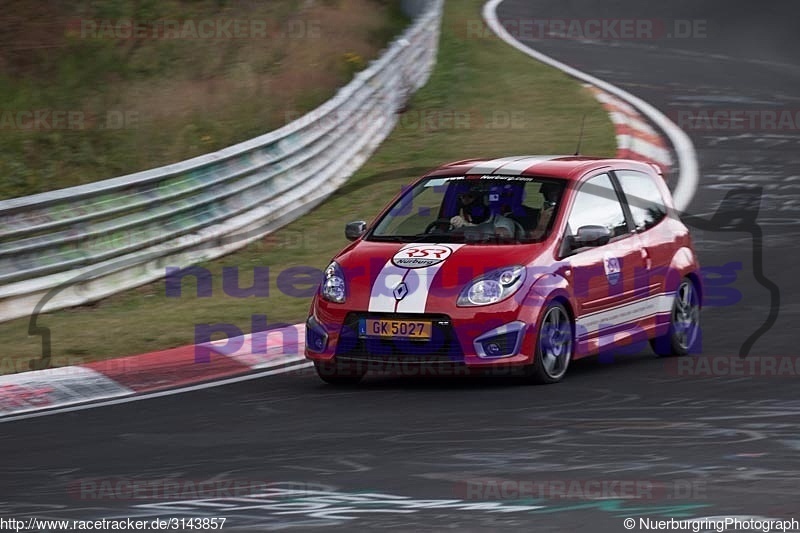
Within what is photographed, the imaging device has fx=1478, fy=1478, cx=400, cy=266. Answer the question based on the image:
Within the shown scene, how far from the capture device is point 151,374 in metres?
9.93

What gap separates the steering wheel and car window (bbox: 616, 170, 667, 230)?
4.55ft

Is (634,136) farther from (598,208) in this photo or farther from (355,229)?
(355,229)

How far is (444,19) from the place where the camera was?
Answer: 2748cm

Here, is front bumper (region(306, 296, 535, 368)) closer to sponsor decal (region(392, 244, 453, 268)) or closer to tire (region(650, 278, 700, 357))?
sponsor decal (region(392, 244, 453, 268))

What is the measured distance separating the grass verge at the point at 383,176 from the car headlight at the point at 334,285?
201cm

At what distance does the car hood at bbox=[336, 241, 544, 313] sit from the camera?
8.89 metres

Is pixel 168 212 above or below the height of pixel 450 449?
above

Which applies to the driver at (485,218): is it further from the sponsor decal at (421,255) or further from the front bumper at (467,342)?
the front bumper at (467,342)

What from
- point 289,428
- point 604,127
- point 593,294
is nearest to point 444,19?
point 604,127

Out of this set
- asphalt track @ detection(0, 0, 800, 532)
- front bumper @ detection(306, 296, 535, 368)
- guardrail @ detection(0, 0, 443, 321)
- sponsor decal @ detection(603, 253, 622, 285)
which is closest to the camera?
asphalt track @ detection(0, 0, 800, 532)

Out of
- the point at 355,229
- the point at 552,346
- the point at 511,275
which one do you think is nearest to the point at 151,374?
the point at 355,229

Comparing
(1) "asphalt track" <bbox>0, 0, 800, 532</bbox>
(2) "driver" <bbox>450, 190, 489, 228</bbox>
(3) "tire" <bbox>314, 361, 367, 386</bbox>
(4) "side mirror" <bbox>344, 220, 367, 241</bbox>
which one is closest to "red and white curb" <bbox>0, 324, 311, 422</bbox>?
(1) "asphalt track" <bbox>0, 0, 800, 532</bbox>

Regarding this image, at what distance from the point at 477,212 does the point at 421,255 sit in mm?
699

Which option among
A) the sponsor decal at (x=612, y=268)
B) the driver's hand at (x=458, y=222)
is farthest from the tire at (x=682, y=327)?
the driver's hand at (x=458, y=222)
